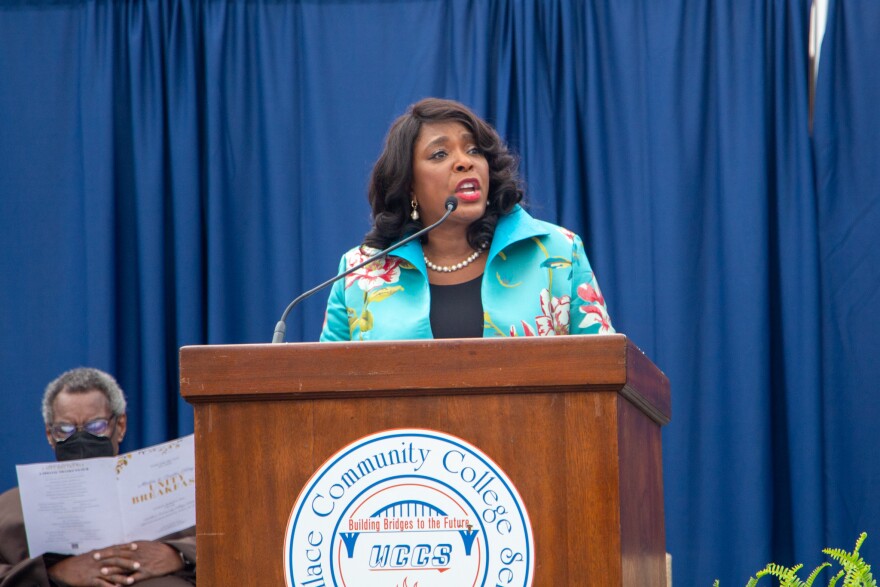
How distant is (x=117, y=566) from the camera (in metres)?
2.97

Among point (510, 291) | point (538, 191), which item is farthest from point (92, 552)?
point (538, 191)

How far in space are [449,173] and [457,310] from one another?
0.27 m

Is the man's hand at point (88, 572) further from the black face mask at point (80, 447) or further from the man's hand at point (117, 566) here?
the black face mask at point (80, 447)

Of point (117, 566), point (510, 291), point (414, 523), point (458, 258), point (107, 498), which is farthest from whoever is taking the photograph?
point (117, 566)

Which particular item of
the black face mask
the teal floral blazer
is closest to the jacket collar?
the teal floral blazer

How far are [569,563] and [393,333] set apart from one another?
808mm

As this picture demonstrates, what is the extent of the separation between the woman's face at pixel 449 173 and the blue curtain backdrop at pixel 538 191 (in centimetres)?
152

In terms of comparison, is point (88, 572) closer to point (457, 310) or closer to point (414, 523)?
point (457, 310)

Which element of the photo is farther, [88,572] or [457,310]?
[88,572]

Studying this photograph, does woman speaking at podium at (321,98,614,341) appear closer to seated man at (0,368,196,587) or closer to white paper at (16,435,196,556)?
white paper at (16,435,196,556)

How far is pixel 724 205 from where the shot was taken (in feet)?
Result: 12.0

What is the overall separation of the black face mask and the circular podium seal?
6.86 ft

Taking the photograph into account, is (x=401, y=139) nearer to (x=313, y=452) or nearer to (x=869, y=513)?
(x=313, y=452)

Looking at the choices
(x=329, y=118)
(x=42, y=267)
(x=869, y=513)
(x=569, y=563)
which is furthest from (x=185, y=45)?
(x=569, y=563)
